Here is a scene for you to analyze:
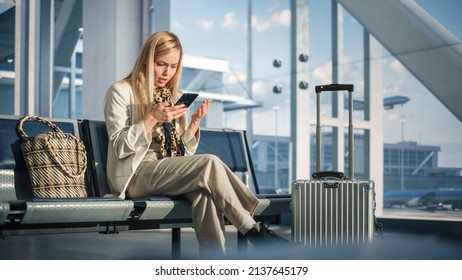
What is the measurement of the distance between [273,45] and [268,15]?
37 centimetres

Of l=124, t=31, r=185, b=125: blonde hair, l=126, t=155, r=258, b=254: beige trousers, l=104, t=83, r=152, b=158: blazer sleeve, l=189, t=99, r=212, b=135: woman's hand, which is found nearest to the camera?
l=126, t=155, r=258, b=254: beige trousers

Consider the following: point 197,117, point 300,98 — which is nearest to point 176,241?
point 197,117

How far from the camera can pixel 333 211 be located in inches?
131

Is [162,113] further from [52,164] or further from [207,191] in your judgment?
[52,164]

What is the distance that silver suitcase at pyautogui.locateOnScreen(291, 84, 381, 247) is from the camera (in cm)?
329

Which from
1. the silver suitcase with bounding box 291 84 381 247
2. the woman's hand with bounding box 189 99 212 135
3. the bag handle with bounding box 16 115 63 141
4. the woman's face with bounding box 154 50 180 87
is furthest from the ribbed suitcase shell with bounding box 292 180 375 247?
the bag handle with bounding box 16 115 63 141

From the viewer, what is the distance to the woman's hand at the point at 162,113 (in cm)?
296

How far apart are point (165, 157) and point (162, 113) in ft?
0.90

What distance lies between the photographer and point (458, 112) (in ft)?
20.7

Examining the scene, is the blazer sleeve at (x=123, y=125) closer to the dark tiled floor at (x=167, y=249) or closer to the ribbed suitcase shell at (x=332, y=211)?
the dark tiled floor at (x=167, y=249)

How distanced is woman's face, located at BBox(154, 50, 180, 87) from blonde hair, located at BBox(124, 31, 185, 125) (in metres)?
0.02

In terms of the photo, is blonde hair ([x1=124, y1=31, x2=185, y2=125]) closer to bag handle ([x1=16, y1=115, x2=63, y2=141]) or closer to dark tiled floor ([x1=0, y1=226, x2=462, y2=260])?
bag handle ([x1=16, y1=115, x2=63, y2=141])
